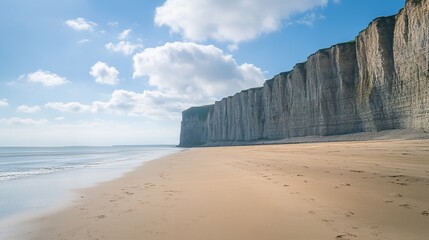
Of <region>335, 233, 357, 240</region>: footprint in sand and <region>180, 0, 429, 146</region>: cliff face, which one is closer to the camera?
<region>335, 233, 357, 240</region>: footprint in sand

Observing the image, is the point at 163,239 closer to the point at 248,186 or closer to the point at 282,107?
the point at 248,186

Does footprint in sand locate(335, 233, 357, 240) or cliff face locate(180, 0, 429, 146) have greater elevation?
cliff face locate(180, 0, 429, 146)

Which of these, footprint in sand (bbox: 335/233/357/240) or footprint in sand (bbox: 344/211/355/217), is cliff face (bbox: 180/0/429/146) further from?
footprint in sand (bbox: 335/233/357/240)

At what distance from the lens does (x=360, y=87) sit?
138ft

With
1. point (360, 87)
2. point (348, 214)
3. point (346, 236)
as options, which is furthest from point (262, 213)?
point (360, 87)

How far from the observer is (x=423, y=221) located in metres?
4.71

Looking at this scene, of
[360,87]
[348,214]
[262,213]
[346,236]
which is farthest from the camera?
[360,87]

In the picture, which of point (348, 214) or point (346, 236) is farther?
point (348, 214)

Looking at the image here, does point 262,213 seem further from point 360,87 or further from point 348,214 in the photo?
point 360,87

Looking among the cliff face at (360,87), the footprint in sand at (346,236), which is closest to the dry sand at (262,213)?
the footprint in sand at (346,236)

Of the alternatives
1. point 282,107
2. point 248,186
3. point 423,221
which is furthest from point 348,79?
point 423,221

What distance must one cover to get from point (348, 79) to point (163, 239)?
46.7 metres

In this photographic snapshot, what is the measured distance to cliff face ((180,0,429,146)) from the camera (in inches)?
1147

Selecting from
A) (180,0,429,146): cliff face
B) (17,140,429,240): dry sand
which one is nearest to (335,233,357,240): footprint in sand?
(17,140,429,240): dry sand
